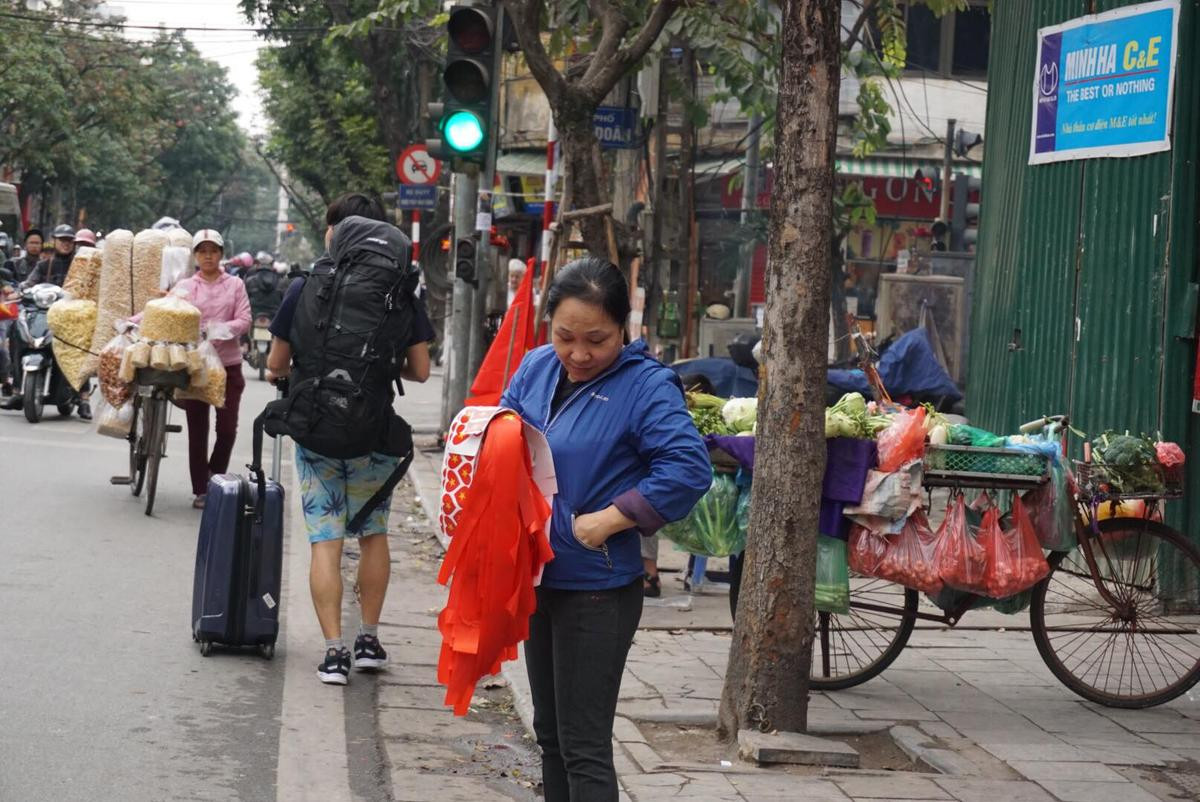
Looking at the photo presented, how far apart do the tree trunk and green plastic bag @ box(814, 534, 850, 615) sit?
0.53 metres

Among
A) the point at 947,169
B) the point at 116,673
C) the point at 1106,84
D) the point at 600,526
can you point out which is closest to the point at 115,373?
the point at 116,673

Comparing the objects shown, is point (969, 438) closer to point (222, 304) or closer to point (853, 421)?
point (853, 421)

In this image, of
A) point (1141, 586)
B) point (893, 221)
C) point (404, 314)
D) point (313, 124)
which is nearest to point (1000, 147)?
point (1141, 586)

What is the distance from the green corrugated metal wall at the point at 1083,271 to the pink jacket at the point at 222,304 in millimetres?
4853

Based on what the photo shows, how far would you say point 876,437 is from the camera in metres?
6.56

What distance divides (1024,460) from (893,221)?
1865 centimetres

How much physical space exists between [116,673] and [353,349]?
1546mm

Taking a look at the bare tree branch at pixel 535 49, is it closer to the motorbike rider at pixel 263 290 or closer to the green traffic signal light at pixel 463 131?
the green traffic signal light at pixel 463 131

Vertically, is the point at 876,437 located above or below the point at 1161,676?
above

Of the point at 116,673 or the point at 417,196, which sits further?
the point at 417,196

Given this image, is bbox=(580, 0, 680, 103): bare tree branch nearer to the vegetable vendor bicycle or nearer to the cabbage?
the cabbage

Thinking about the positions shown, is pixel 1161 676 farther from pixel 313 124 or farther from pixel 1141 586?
pixel 313 124

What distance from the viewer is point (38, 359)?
15922 mm

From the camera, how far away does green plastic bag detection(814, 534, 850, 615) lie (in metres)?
6.46
